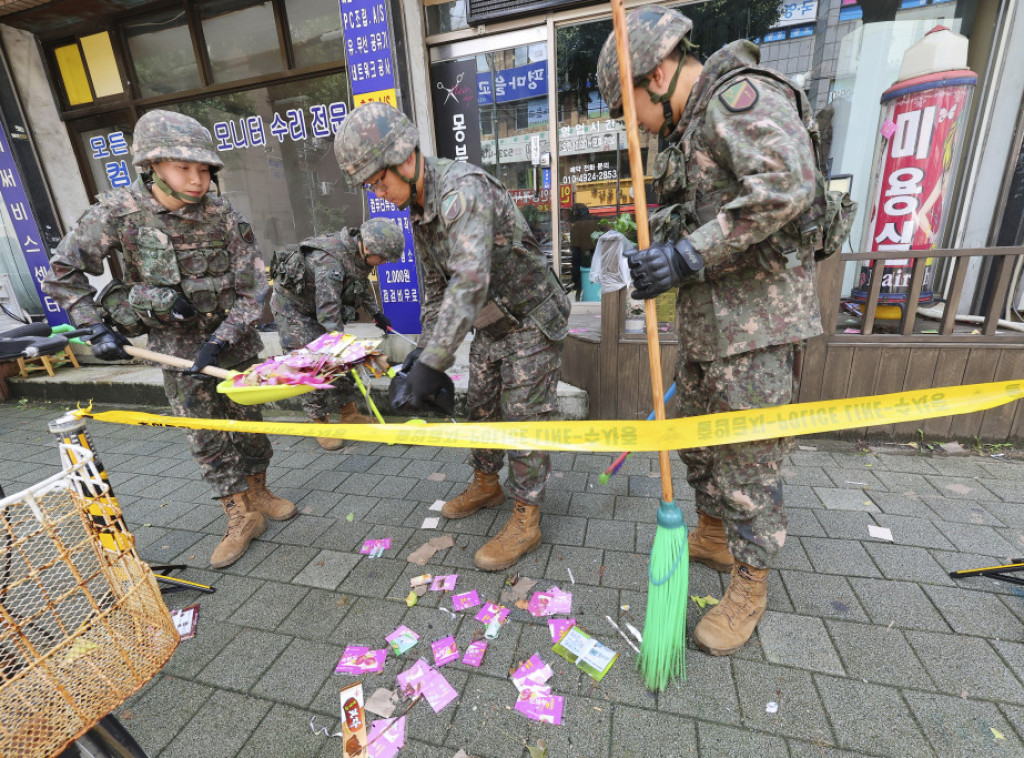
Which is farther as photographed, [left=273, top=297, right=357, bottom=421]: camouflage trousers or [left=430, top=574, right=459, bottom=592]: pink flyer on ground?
[left=273, top=297, right=357, bottom=421]: camouflage trousers

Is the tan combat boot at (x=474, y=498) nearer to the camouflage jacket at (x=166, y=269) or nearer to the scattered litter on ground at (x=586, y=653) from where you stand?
the scattered litter on ground at (x=586, y=653)

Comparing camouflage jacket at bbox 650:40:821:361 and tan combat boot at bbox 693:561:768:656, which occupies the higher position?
camouflage jacket at bbox 650:40:821:361

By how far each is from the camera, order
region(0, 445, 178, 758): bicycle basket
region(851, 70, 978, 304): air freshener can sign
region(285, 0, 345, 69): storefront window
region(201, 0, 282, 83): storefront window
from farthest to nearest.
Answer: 1. region(201, 0, 282, 83): storefront window
2. region(285, 0, 345, 69): storefront window
3. region(851, 70, 978, 304): air freshener can sign
4. region(0, 445, 178, 758): bicycle basket

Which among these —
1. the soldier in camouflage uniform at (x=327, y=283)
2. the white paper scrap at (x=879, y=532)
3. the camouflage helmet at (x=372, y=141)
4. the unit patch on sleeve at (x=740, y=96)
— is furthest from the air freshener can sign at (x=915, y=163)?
the soldier in camouflage uniform at (x=327, y=283)

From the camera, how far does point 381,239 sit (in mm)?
3711

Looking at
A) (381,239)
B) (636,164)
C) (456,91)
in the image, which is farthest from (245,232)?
(456,91)

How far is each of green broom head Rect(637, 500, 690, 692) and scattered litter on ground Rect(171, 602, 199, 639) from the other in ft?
6.77

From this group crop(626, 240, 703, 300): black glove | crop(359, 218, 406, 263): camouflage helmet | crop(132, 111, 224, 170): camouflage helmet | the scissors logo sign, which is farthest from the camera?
the scissors logo sign

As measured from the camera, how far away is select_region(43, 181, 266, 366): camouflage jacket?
7.96 feet

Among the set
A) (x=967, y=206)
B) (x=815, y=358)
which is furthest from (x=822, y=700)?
(x=967, y=206)

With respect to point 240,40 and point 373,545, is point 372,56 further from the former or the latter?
point 373,545

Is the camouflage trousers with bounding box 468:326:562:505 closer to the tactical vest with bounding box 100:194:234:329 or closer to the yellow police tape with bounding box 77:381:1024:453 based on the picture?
the yellow police tape with bounding box 77:381:1024:453

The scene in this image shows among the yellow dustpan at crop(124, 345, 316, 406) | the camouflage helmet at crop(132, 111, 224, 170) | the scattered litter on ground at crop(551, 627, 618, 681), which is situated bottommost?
the scattered litter on ground at crop(551, 627, 618, 681)

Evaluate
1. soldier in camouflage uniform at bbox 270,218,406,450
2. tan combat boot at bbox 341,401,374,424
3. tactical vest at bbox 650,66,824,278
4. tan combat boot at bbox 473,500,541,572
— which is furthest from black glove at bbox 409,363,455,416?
tan combat boot at bbox 341,401,374,424
